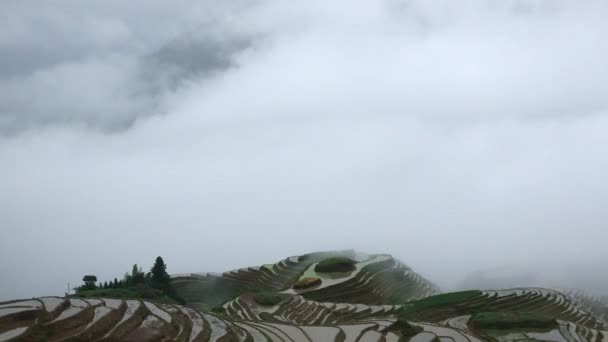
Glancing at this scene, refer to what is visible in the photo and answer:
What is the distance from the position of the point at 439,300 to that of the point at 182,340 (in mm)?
25360

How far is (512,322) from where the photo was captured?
31.0 meters

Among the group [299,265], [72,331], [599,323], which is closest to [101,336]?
[72,331]

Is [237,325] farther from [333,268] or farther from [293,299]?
→ [333,268]

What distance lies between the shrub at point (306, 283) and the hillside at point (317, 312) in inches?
4.4

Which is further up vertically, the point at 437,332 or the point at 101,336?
the point at 101,336

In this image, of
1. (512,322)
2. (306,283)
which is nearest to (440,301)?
(512,322)

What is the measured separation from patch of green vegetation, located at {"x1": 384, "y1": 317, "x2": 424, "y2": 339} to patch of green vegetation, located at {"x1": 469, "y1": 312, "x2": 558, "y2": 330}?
6.54 meters

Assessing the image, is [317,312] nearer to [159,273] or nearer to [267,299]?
[267,299]

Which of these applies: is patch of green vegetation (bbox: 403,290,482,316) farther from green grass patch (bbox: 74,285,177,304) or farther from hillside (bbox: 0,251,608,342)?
green grass patch (bbox: 74,285,177,304)

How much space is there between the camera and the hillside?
2214 cm

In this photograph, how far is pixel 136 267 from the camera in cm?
5822

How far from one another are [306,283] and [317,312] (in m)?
11.6

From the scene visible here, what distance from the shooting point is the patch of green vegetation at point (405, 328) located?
26.3 m

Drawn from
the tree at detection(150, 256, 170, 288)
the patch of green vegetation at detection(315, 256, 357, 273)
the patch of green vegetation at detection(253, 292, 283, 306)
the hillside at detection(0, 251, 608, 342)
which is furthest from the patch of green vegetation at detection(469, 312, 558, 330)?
the tree at detection(150, 256, 170, 288)
